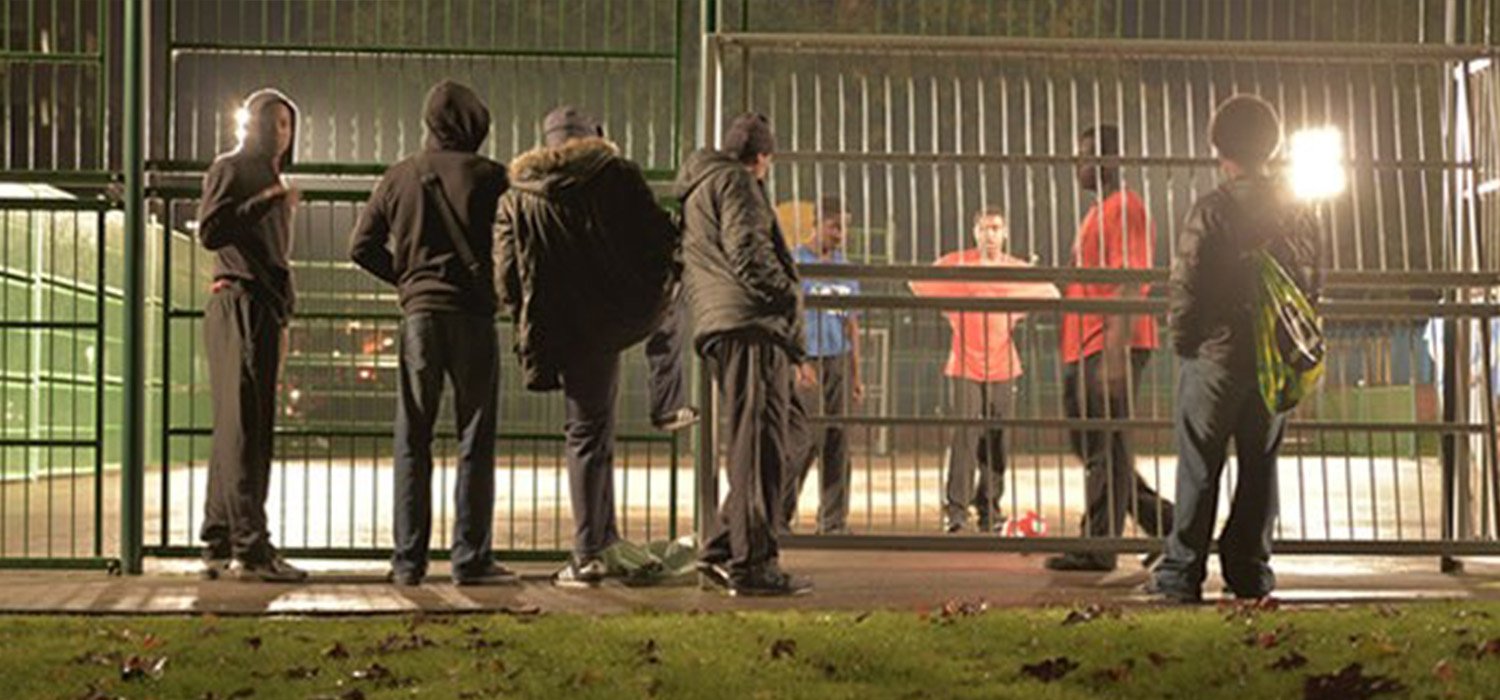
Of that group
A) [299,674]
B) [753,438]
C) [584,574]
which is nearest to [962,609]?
[753,438]

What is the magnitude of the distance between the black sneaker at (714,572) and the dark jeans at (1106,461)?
5.51 ft

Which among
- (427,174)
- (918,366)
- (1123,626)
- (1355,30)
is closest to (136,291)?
(427,174)

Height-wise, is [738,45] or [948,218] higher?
[738,45]

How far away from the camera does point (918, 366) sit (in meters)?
9.38

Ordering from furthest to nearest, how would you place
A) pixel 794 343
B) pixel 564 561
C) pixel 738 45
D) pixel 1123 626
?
pixel 564 561 < pixel 738 45 < pixel 794 343 < pixel 1123 626

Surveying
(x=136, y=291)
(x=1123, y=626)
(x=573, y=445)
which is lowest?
(x=1123, y=626)

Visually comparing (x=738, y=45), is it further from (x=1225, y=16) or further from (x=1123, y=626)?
(x=1123, y=626)

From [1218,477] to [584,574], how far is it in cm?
239

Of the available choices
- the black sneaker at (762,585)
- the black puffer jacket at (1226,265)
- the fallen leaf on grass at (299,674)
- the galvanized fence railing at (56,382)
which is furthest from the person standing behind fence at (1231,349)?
the galvanized fence railing at (56,382)

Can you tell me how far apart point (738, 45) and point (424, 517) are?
2.24 m

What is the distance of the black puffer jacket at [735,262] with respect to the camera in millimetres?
7855

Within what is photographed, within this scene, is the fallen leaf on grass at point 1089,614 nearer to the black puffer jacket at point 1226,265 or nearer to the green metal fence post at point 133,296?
the black puffer jacket at point 1226,265

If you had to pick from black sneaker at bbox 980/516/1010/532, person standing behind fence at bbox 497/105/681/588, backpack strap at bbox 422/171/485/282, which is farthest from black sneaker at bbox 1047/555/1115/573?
backpack strap at bbox 422/171/485/282

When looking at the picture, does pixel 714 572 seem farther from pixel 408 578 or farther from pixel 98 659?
pixel 98 659
